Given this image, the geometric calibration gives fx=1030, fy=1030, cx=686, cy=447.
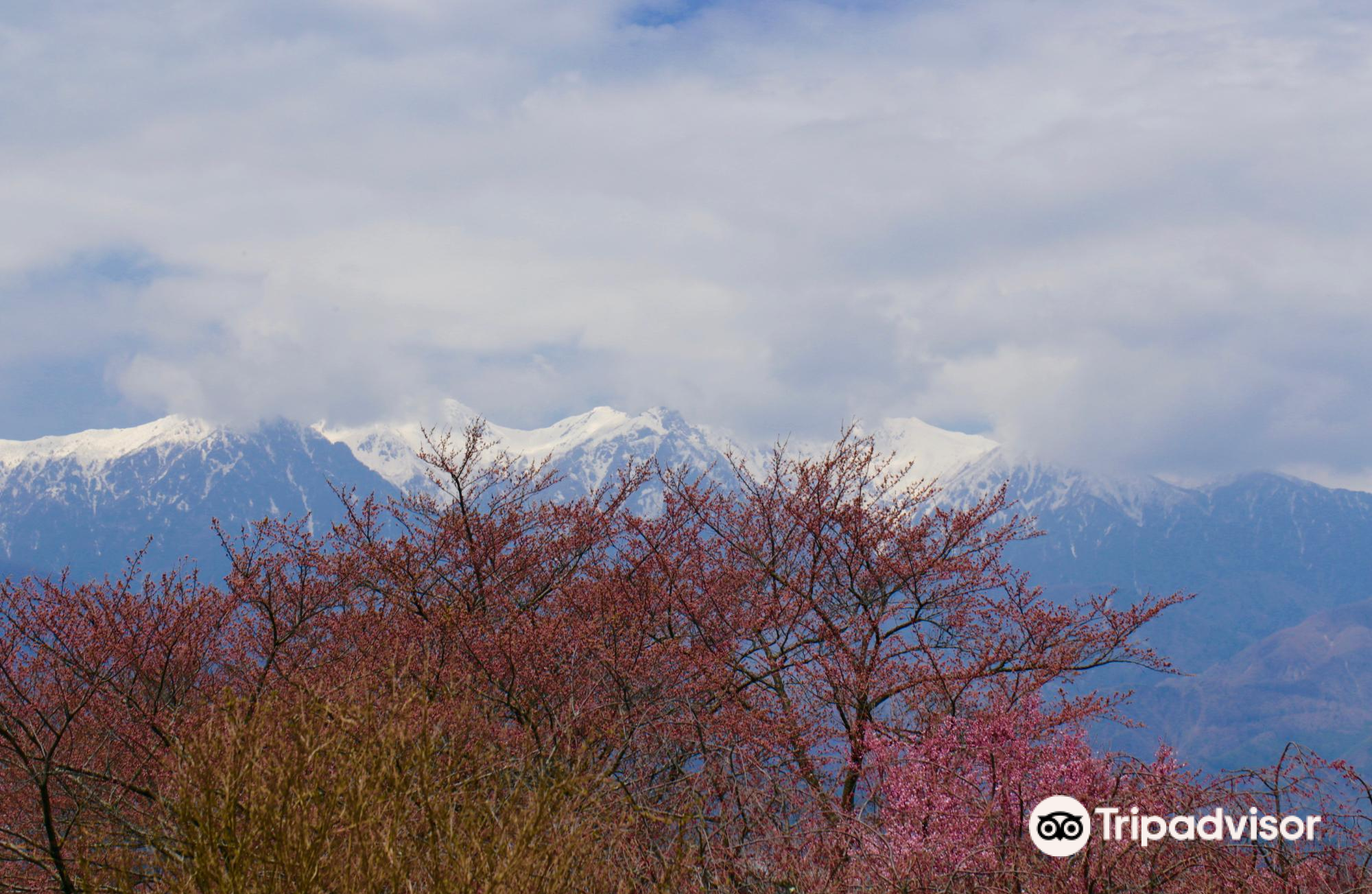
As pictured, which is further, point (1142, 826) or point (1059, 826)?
point (1142, 826)

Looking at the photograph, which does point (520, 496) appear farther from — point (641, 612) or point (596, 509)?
point (641, 612)

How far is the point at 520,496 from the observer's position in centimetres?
2511

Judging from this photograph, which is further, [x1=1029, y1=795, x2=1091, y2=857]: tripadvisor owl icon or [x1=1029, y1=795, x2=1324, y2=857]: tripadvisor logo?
[x1=1029, y1=795, x2=1091, y2=857]: tripadvisor owl icon

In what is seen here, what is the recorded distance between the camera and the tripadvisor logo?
29.1 ft

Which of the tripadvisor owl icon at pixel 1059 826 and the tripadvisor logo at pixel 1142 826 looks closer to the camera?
the tripadvisor logo at pixel 1142 826

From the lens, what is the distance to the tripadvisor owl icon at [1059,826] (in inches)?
365

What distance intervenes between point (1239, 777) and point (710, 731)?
26.3 ft

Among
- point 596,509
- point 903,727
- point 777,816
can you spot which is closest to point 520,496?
point 596,509

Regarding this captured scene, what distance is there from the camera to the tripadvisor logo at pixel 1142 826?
8883mm

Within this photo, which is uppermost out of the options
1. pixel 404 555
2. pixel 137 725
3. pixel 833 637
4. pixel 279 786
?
pixel 404 555

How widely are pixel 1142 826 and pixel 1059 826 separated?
2.90 ft

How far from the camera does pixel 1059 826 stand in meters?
9.53

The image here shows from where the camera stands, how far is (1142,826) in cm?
973

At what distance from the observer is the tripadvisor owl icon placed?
9273mm
